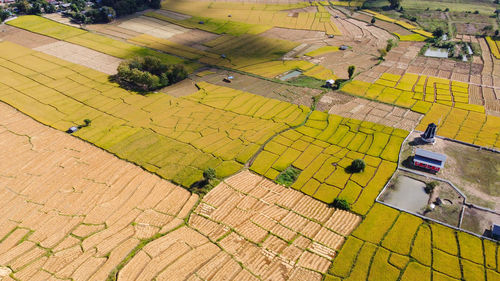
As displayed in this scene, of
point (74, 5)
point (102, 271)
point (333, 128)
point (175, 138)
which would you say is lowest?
point (102, 271)

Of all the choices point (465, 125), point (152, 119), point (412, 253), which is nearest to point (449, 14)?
point (465, 125)

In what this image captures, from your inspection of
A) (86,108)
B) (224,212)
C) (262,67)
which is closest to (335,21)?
(262,67)

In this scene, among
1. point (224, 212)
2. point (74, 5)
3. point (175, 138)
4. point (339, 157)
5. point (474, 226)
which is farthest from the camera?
point (74, 5)

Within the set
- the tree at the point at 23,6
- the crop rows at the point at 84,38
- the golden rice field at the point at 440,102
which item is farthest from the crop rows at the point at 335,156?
the tree at the point at 23,6

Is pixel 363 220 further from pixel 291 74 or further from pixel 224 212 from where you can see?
pixel 291 74

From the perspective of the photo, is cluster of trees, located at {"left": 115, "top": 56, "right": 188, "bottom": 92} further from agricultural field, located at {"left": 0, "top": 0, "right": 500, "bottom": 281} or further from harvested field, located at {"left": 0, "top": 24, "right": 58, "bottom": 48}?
harvested field, located at {"left": 0, "top": 24, "right": 58, "bottom": 48}

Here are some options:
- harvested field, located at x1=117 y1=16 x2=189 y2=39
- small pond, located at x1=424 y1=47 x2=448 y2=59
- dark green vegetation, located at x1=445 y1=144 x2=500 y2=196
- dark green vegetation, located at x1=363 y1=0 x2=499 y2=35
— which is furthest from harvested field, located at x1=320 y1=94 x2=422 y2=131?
harvested field, located at x1=117 y1=16 x2=189 y2=39

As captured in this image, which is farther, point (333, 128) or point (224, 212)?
point (333, 128)

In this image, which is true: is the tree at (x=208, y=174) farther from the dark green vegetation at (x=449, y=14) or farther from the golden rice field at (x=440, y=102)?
the dark green vegetation at (x=449, y=14)
